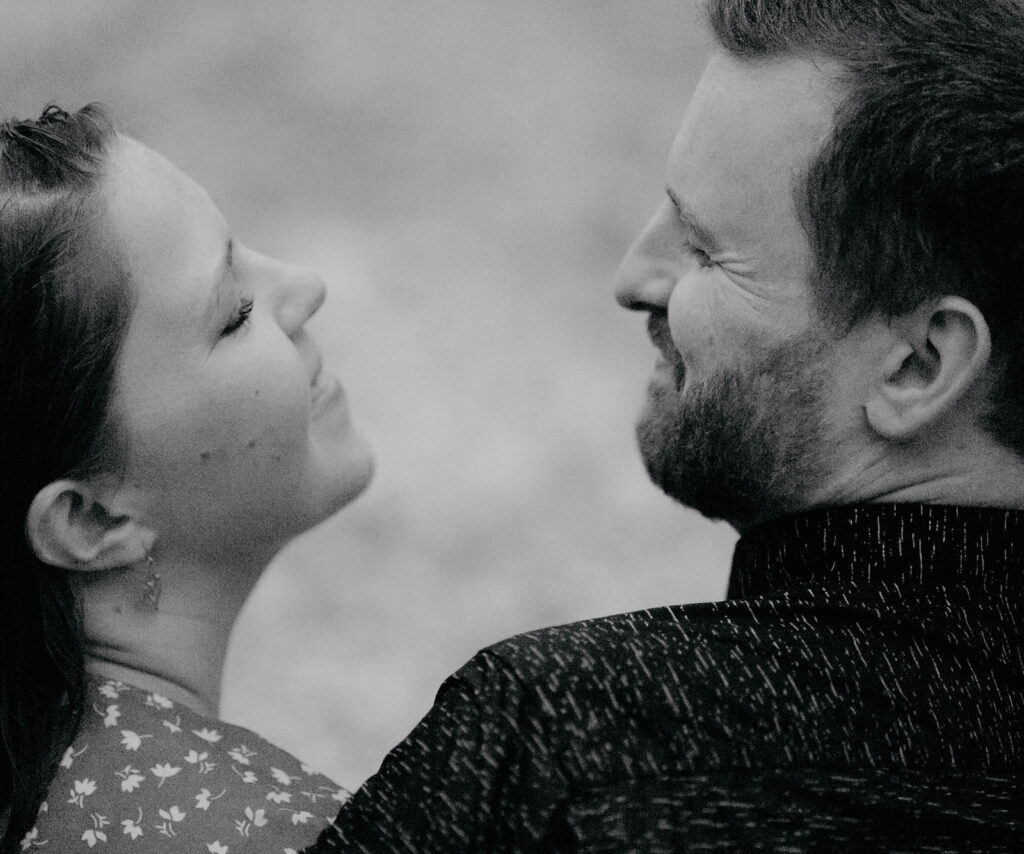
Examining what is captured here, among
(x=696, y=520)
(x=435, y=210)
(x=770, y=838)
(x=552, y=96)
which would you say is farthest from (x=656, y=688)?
(x=552, y=96)

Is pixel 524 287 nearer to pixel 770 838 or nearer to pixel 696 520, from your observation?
pixel 696 520

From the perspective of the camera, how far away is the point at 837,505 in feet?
6.95

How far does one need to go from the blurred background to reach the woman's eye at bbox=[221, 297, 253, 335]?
2.74 metres

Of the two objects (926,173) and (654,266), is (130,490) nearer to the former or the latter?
(654,266)

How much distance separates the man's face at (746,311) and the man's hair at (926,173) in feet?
0.14

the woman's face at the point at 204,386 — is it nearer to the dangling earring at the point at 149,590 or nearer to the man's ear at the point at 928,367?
the dangling earring at the point at 149,590

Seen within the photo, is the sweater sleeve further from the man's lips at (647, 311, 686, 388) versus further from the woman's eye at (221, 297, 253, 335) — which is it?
the woman's eye at (221, 297, 253, 335)

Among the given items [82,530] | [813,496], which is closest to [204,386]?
[82,530]

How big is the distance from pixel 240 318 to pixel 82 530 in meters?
0.41

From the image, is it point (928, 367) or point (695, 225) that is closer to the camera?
point (928, 367)

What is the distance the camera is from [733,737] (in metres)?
1.75

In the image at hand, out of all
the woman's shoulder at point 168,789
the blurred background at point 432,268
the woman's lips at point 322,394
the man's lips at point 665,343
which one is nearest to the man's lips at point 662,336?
the man's lips at point 665,343

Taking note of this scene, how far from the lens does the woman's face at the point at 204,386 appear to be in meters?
2.32

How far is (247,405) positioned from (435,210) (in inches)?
209
